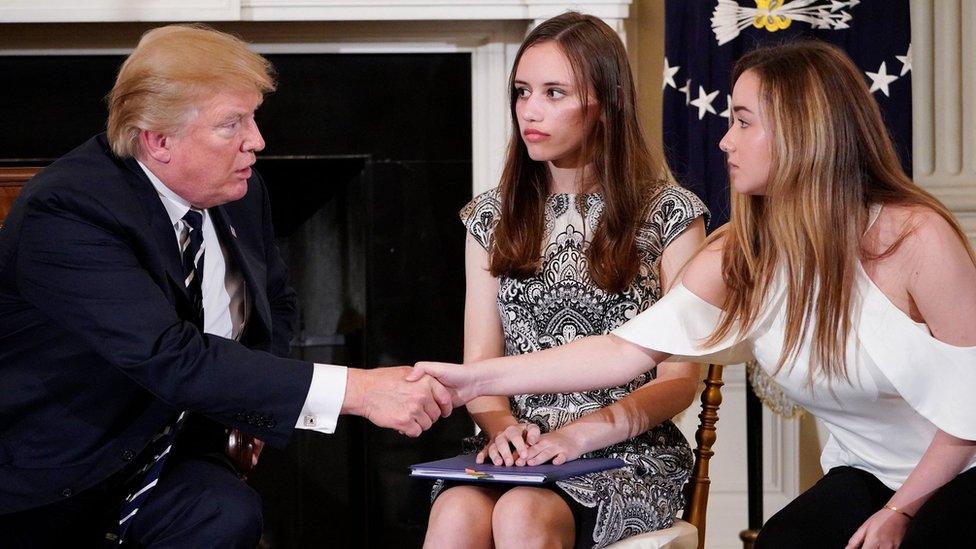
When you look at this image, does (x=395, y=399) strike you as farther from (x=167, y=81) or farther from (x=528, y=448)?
(x=167, y=81)

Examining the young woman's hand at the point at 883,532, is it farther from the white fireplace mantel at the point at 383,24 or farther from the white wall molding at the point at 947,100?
the white wall molding at the point at 947,100

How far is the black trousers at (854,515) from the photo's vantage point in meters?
1.70

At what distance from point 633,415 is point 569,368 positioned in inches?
6.4

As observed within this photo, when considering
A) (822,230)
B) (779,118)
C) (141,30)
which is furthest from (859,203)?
(141,30)

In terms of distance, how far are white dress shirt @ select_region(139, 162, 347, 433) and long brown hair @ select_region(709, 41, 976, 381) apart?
2.53ft

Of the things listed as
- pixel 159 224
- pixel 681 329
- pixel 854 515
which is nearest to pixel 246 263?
pixel 159 224

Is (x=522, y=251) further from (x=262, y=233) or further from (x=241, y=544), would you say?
(x=241, y=544)

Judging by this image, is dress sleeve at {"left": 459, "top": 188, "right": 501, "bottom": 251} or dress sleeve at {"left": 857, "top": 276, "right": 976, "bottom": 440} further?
dress sleeve at {"left": 459, "top": 188, "right": 501, "bottom": 251}

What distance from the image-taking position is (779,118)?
1.94m

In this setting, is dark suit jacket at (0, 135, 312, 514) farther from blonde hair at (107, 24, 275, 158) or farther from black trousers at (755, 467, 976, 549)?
black trousers at (755, 467, 976, 549)

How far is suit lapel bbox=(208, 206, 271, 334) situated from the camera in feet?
7.40

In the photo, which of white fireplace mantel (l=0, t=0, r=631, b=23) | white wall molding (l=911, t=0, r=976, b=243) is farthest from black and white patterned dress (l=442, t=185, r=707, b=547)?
white wall molding (l=911, t=0, r=976, b=243)

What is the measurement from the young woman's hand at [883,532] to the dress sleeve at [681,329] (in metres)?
0.39

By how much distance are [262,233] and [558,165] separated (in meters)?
0.66
